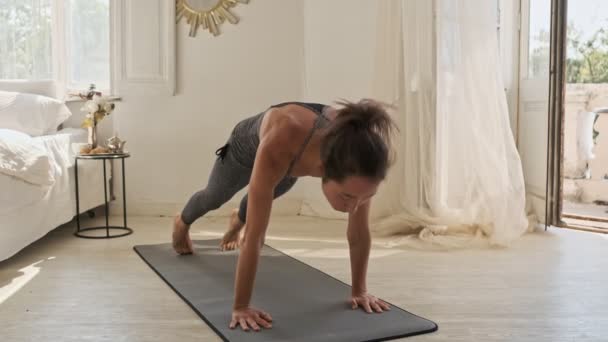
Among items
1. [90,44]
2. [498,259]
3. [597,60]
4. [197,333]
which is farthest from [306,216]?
[597,60]

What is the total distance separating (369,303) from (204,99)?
250 cm

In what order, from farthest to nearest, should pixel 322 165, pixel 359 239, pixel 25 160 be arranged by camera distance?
pixel 25 160
pixel 359 239
pixel 322 165

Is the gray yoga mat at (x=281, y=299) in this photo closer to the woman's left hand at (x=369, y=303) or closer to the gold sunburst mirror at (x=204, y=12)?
the woman's left hand at (x=369, y=303)

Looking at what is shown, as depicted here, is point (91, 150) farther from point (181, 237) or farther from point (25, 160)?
point (181, 237)

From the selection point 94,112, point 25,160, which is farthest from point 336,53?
point 25,160

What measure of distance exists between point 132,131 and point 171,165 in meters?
0.35

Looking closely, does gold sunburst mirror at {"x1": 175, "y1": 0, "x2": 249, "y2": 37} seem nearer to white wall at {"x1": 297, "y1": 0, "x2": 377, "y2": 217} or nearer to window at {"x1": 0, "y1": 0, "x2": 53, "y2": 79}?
white wall at {"x1": 297, "y1": 0, "x2": 377, "y2": 217}

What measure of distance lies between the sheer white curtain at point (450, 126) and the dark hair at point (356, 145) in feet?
5.54

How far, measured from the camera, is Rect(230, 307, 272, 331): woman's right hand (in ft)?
6.36

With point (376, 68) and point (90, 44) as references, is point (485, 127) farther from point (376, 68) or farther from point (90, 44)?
point (90, 44)

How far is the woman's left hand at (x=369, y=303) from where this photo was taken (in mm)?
2150

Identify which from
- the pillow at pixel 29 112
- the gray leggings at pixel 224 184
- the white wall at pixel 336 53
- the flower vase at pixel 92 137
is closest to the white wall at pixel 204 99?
the white wall at pixel 336 53

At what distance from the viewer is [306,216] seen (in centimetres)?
432

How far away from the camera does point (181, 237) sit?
300cm
